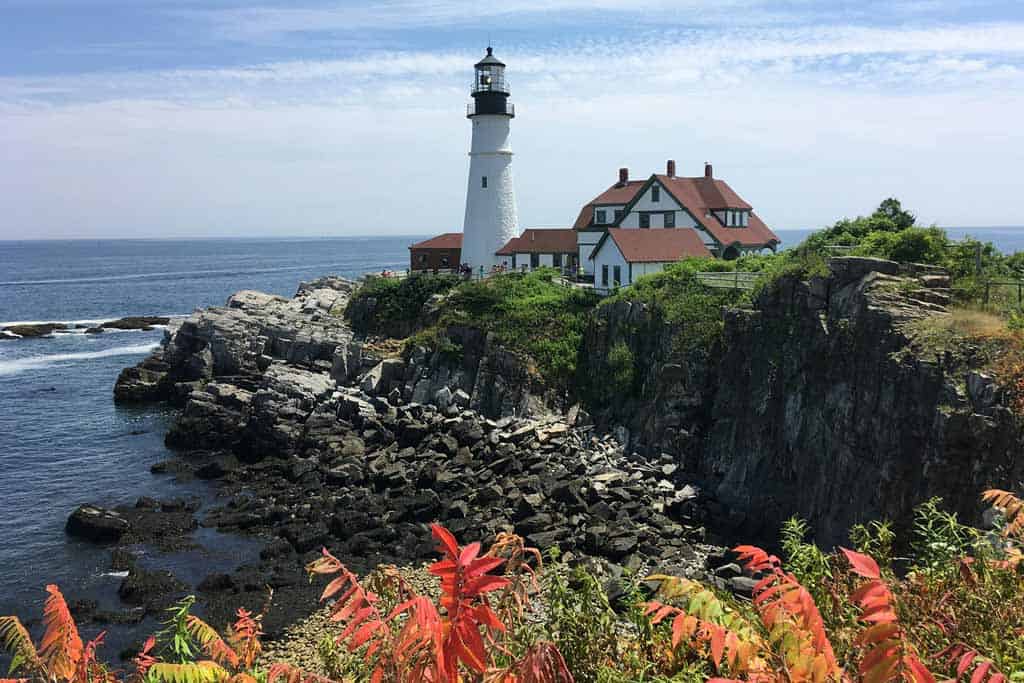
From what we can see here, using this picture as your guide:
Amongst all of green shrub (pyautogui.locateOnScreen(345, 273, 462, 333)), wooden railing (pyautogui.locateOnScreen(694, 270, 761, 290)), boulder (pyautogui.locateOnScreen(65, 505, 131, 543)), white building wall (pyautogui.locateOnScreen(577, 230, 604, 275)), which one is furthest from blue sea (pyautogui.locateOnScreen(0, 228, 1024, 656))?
white building wall (pyautogui.locateOnScreen(577, 230, 604, 275))

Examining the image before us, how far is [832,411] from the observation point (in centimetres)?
2416

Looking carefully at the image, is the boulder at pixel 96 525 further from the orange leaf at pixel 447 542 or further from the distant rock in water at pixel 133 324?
the distant rock in water at pixel 133 324

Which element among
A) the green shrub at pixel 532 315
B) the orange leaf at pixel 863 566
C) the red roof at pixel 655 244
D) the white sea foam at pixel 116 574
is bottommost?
the white sea foam at pixel 116 574

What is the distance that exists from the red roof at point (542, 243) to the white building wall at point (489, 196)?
1.17 meters

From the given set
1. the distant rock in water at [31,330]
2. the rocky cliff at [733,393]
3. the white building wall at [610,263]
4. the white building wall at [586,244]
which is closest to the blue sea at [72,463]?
the distant rock in water at [31,330]

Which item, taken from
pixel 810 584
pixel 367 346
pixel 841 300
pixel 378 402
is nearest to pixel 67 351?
pixel 367 346

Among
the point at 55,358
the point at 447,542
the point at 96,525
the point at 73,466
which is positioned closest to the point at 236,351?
the point at 73,466

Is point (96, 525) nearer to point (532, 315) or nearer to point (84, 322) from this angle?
point (532, 315)

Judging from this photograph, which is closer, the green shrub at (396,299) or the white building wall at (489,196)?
the green shrub at (396,299)

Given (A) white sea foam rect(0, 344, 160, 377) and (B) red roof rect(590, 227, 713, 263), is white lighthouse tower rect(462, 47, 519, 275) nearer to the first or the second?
(B) red roof rect(590, 227, 713, 263)

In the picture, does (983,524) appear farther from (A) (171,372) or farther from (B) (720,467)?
(A) (171,372)

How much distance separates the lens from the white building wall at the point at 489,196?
181 ft

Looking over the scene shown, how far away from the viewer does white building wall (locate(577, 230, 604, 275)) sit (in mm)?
51966

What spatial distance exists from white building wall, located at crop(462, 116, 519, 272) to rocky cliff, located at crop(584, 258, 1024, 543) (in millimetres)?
23400
